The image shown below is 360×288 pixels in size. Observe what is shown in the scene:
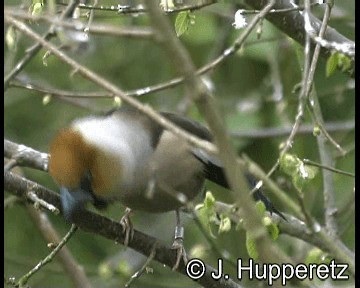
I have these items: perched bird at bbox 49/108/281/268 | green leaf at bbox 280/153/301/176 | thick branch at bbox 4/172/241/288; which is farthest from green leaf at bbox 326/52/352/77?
thick branch at bbox 4/172/241/288

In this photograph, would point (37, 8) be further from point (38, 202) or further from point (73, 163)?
point (38, 202)

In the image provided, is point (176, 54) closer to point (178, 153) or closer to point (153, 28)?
point (153, 28)

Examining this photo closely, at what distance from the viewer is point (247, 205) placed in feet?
5.76

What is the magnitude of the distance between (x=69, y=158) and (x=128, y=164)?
267 mm

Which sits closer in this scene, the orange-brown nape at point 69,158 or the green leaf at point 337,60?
the green leaf at point 337,60

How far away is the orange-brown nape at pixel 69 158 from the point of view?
3.03 m

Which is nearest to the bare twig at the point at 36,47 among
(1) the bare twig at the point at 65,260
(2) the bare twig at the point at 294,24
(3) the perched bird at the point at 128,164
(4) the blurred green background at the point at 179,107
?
(3) the perched bird at the point at 128,164

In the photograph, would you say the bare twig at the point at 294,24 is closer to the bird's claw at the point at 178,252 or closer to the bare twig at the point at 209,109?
the bird's claw at the point at 178,252

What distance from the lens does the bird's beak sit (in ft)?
9.29

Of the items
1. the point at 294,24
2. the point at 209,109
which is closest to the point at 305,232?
the point at 294,24

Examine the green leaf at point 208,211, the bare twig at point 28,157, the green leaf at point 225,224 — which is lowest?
the bare twig at point 28,157

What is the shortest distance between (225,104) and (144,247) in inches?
96.5

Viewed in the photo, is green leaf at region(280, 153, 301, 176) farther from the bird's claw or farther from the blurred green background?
the blurred green background

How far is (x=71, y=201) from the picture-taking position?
9.42ft
